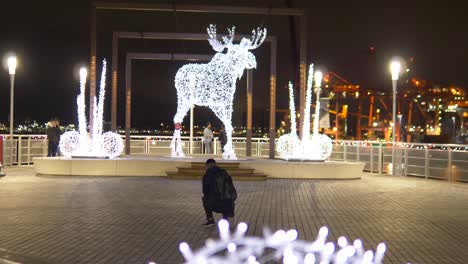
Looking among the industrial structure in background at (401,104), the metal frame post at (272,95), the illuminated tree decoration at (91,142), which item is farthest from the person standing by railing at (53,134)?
the industrial structure in background at (401,104)

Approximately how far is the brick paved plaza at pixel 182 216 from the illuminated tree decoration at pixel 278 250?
0.24 metres

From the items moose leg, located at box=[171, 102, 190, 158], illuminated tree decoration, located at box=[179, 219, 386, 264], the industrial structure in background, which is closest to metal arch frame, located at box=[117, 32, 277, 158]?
moose leg, located at box=[171, 102, 190, 158]

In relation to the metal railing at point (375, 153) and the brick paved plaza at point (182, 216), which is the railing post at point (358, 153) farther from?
the brick paved plaza at point (182, 216)

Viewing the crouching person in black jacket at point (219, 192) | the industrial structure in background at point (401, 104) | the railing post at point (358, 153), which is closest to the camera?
the crouching person in black jacket at point (219, 192)

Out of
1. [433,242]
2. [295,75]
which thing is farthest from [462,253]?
[295,75]

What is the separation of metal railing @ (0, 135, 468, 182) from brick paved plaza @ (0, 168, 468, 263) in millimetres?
2312

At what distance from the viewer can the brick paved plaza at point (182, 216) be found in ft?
29.0

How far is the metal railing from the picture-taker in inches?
853

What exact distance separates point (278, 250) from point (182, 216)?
3627 mm

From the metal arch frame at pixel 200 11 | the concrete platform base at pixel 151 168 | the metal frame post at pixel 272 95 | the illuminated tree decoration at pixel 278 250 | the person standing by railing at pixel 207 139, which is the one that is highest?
the metal arch frame at pixel 200 11

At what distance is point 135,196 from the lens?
→ 50.4ft

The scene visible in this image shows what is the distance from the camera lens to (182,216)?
12102 millimetres

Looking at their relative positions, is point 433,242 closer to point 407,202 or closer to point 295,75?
point 407,202

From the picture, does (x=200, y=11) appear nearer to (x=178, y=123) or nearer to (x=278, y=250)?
(x=178, y=123)
